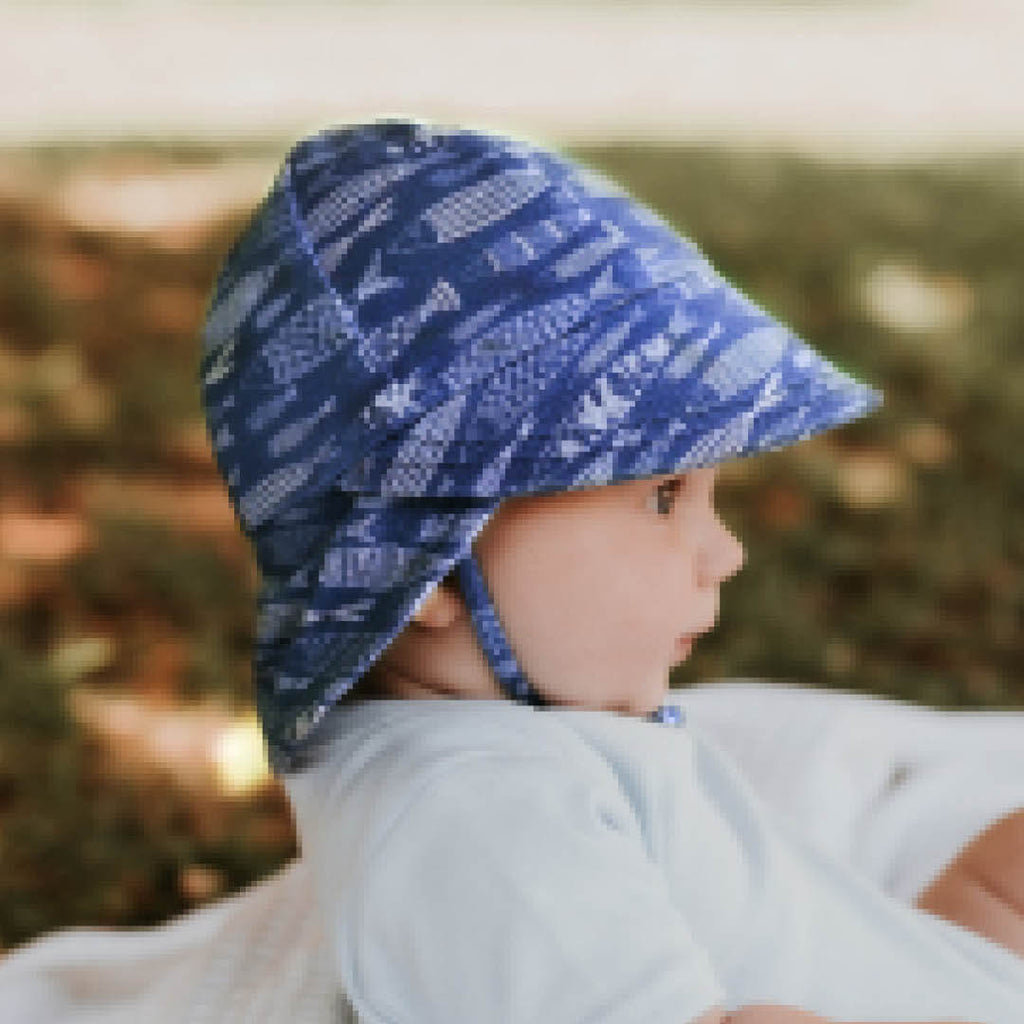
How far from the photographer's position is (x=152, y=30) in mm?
8320

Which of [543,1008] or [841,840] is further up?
[543,1008]

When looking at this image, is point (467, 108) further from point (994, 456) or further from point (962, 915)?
point (962, 915)

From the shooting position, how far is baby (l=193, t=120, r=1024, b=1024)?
1266 millimetres

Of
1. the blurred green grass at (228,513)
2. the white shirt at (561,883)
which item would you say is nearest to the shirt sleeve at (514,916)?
the white shirt at (561,883)

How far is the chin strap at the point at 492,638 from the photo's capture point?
4.57 feet

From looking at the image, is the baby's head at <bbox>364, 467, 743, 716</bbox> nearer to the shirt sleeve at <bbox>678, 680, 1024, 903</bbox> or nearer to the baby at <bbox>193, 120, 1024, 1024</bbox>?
the baby at <bbox>193, 120, 1024, 1024</bbox>

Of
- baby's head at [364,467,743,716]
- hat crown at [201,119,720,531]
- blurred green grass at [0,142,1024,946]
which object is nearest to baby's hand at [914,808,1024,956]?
baby's head at [364,467,743,716]

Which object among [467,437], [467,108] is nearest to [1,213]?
[467,108]

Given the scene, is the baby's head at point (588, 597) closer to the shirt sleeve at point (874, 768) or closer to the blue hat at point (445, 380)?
the blue hat at point (445, 380)

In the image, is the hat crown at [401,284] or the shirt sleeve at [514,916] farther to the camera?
the hat crown at [401,284]

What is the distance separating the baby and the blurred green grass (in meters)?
1.06

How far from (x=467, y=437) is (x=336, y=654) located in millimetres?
222

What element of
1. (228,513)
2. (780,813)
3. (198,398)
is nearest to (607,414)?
(780,813)

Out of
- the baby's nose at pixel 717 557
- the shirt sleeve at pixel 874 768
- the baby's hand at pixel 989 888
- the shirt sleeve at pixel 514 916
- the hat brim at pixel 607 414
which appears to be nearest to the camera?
the shirt sleeve at pixel 514 916
